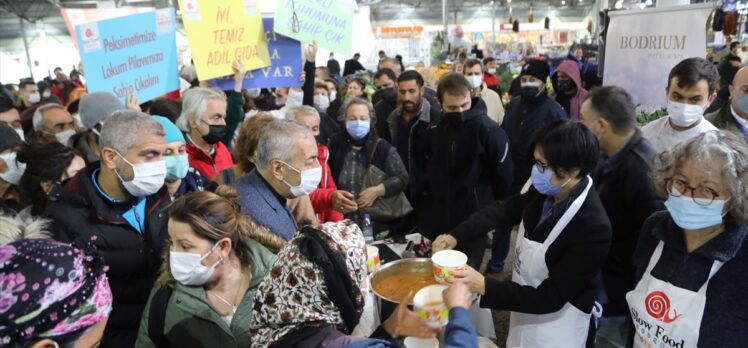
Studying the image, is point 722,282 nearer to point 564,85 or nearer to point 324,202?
point 324,202

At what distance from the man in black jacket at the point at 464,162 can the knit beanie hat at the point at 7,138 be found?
2978 millimetres

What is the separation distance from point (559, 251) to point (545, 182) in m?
0.33

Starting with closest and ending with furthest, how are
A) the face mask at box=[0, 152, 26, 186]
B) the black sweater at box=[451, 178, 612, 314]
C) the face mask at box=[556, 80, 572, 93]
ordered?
the black sweater at box=[451, 178, 612, 314], the face mask at box=[0, 152, 26, 186], the face mask at box=[556, 80, 572, 93]

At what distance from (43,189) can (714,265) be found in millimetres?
3447

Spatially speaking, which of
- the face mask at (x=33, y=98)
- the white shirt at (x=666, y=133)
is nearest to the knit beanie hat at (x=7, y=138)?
the white shirt at (x=666, y=133)

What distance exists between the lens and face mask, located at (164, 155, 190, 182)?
269cm

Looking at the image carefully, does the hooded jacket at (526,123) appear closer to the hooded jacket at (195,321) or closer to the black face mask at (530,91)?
the black face mask at (530,91)

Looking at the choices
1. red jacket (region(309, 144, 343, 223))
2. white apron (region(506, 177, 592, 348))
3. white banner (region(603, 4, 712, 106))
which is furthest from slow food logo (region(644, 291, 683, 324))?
white banner (region(603, 4, 712, 106))

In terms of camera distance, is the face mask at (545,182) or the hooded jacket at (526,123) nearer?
the face mask at (545,182)

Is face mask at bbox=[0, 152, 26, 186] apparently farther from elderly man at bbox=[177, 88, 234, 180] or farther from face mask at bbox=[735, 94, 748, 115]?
face mask at bbox=[735, 94, 748, 115]

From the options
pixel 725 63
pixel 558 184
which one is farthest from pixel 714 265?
pixel 725 63

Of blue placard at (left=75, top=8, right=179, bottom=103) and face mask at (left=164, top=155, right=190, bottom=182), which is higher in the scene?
blue placard at (left=75, top=8, right=179, bottom=103)

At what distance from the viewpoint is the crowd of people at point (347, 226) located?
4.48ft

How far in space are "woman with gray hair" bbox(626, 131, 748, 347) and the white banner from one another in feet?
6.88
